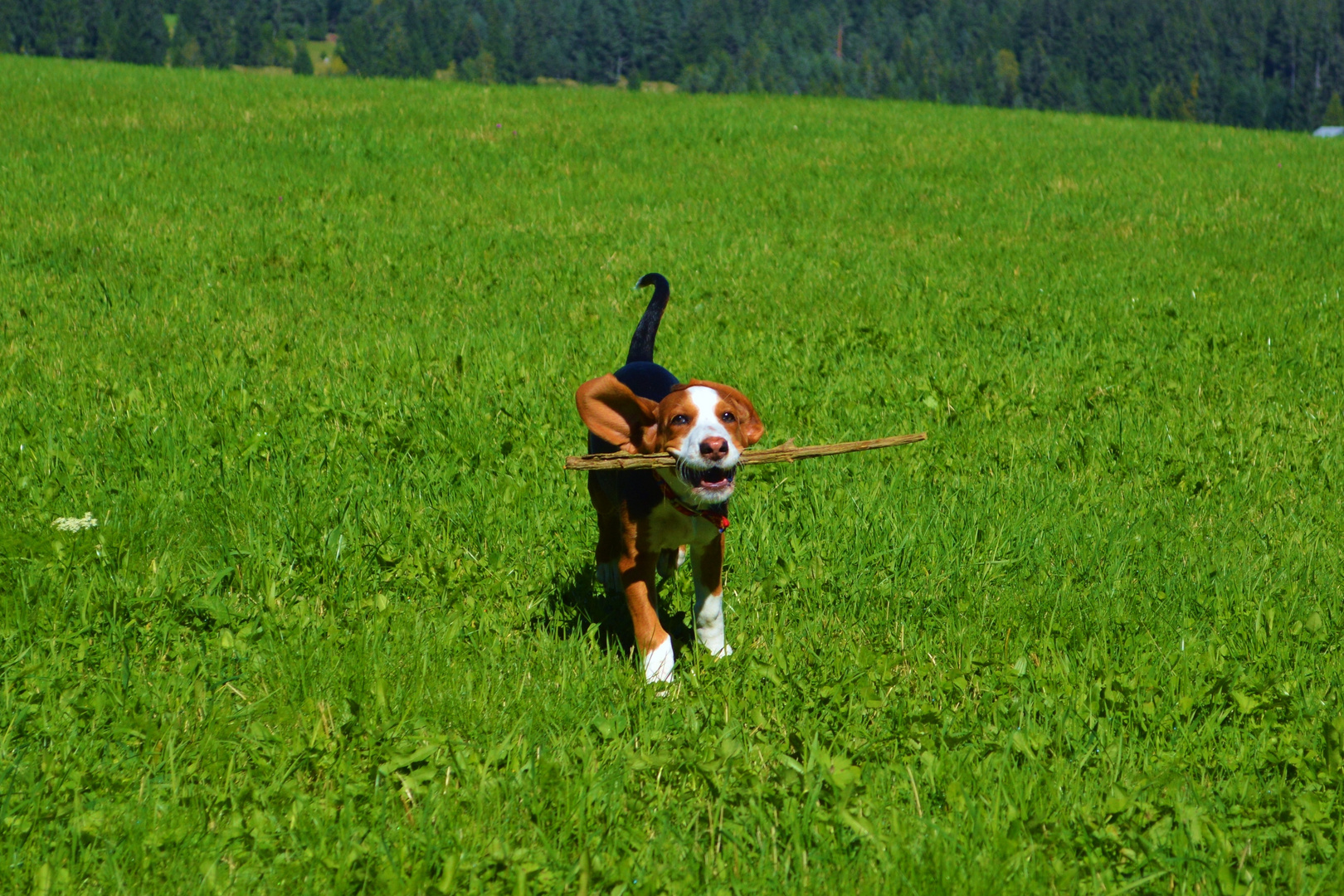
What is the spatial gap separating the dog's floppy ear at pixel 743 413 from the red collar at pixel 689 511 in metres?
0.26

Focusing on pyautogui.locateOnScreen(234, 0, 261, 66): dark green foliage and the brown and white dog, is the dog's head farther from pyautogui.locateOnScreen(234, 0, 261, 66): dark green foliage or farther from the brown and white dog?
pyautogui.locateOnScreen(234, 0, 261, 66): dark green foliage

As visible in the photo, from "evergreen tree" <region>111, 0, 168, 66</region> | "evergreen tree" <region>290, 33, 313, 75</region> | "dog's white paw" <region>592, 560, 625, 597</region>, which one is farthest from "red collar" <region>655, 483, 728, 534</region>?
"evergreen tree" <region>290, 33, 313, 75</region>

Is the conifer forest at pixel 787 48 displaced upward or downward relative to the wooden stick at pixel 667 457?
upward

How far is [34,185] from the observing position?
1209cm

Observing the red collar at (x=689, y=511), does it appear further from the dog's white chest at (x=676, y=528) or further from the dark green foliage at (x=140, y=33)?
the dark green foliage at (x=140, y=33)

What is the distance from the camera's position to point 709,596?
12.7 ft

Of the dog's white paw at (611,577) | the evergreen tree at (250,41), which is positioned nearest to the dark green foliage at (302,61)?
the evergreen tree at (250,41)

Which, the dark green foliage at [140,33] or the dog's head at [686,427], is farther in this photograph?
the dark green foliage at [140,33]

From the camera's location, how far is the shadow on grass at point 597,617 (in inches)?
170

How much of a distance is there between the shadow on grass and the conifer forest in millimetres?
128973

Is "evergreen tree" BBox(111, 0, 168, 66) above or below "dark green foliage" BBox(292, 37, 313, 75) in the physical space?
above

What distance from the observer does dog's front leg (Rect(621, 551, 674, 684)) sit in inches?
148

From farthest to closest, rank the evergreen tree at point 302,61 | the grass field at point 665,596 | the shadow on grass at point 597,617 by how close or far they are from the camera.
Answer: the evergreen tree at point 302,61 → the shadow on grass at point 597,617 → the grass field at point 665,596

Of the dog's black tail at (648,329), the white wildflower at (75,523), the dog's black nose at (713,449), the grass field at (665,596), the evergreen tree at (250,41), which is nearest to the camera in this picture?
the grass field at (665,596)
